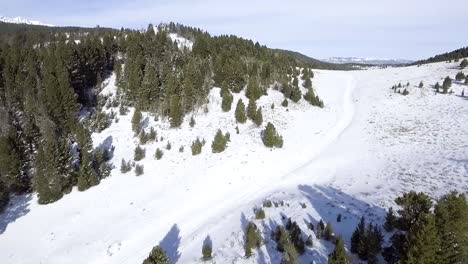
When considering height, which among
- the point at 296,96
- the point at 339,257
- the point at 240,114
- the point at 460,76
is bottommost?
the point at 339,257

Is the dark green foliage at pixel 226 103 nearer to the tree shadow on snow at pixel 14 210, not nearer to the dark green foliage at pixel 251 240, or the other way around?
the tree shadow on snow at pixel 14 210

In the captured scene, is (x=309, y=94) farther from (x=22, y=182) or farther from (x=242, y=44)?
(x=22, y=182)

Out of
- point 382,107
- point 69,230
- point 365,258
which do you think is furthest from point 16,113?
point 382,107

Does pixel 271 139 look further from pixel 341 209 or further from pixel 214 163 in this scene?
pixel 341 209

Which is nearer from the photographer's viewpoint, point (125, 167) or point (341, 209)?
point (341, 209)

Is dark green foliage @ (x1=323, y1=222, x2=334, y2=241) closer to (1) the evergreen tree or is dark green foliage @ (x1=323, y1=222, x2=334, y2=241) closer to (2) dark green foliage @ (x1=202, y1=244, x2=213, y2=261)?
(2) dark green foliage @ (x1=202, y1=244, x2=213, y2=261)

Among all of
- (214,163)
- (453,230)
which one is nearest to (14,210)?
(214,163)
